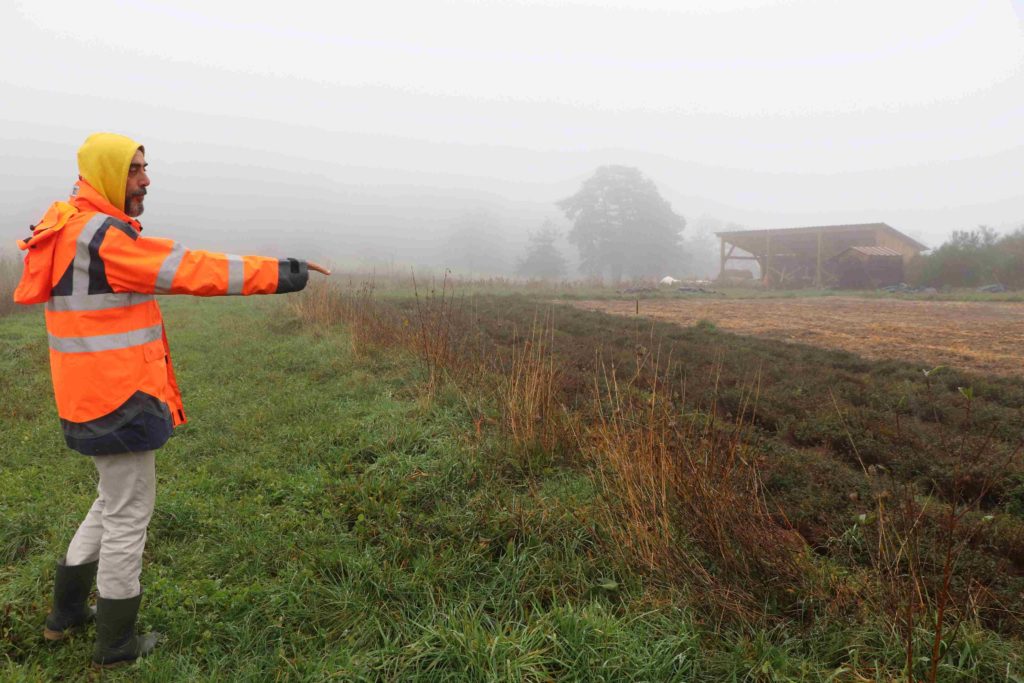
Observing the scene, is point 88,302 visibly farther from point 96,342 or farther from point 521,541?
point 521,541

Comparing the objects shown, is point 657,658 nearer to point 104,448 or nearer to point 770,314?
point 104,448

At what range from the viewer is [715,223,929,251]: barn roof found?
2870 cm

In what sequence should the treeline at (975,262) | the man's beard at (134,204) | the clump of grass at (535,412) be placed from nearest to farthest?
1. the man's beard at (134,204)
2. the clump of grass at (535,412)
3. the treeline at (975,262)

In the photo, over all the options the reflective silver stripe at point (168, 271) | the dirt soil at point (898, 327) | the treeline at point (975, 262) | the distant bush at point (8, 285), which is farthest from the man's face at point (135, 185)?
the treeline at point (975, 262)

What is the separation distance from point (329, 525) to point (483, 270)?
52677mm

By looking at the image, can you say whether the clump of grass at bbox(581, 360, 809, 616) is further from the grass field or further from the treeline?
the treeline

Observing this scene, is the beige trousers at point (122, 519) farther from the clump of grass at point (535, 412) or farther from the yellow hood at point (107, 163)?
the clump of grass at point (535, 412)

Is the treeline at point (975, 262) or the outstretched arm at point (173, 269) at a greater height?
the treeline at point (975, 262)

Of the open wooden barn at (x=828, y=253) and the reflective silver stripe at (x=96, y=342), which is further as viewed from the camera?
the open wooden barn at (x=828, y=253)

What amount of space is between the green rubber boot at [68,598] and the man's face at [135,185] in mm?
1435

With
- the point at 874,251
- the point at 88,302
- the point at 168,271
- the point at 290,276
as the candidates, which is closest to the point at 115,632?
the point at 88,302

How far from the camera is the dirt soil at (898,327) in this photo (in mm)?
7996

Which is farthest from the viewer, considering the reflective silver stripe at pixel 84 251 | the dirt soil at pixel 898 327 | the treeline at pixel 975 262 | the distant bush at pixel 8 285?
the treeline at pixel 975 262

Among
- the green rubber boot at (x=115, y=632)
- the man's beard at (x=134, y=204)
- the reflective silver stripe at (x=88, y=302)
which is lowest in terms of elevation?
the green rubber boot at (x=115, y=632)
